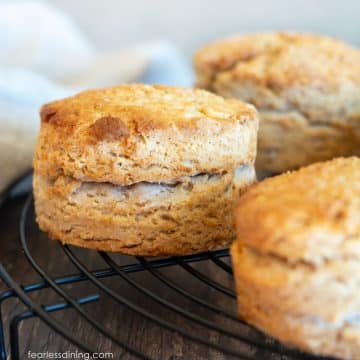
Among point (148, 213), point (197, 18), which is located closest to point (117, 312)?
point (148, 213)

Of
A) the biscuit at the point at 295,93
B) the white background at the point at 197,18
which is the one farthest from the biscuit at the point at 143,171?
the white background at the point at 197,18

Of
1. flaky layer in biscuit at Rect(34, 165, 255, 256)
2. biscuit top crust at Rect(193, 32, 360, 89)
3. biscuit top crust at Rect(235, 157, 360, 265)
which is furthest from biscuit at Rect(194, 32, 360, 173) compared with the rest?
biscuit top crust at Rect(235, 157, 360, 265)

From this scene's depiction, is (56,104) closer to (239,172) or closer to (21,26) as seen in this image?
(239,172)

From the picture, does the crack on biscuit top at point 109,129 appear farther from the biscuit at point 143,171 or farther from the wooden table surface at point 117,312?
the wooden table surface at point 117,312

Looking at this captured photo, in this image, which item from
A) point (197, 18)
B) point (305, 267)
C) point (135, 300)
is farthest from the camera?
point (197, 18)

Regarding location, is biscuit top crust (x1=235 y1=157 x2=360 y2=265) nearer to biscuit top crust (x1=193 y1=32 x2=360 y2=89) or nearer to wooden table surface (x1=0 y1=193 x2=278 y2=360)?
wooden table surface (x1=0 y1=193 x2=278 y2=360)

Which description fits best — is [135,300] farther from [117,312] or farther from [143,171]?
[143,171]
